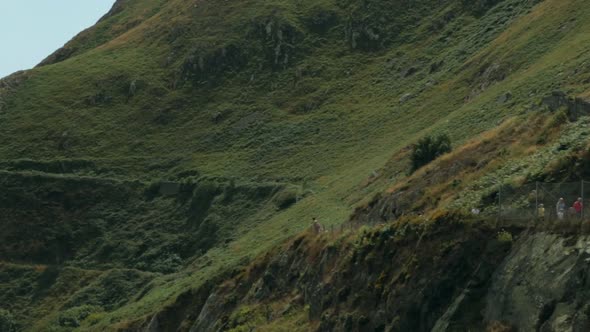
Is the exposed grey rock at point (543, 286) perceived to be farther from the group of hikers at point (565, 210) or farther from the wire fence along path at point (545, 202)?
the wire fence along path at point (545, 202)

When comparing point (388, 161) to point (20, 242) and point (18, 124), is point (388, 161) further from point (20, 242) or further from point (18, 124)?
point (18, 124)

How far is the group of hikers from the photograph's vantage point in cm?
3228

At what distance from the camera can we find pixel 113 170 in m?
120

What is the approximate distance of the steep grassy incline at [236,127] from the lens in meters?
77.2

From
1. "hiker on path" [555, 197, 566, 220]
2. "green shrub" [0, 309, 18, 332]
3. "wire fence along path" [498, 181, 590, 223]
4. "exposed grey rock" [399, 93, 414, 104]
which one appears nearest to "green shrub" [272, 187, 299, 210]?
"exposed grey rock" [399, 93, 414, 104]

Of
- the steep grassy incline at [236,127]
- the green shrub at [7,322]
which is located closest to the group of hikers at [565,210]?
the steep grassy incline at [236,127]

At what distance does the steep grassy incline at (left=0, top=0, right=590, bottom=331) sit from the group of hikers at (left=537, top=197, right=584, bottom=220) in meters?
12.1

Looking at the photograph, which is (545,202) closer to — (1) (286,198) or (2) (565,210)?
(2) (565,210)

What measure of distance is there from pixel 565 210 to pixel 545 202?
139 cm

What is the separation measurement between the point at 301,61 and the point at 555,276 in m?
105

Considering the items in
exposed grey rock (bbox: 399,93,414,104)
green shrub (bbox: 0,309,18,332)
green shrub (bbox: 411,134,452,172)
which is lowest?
exposed grey rock (bbox: 399,93,414,104)

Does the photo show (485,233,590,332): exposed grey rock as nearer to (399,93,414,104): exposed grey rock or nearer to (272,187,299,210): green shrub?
(272,187,299,210): green shrub

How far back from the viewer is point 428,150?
66.4 m

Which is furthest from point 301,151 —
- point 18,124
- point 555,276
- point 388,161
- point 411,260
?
point 555,276
